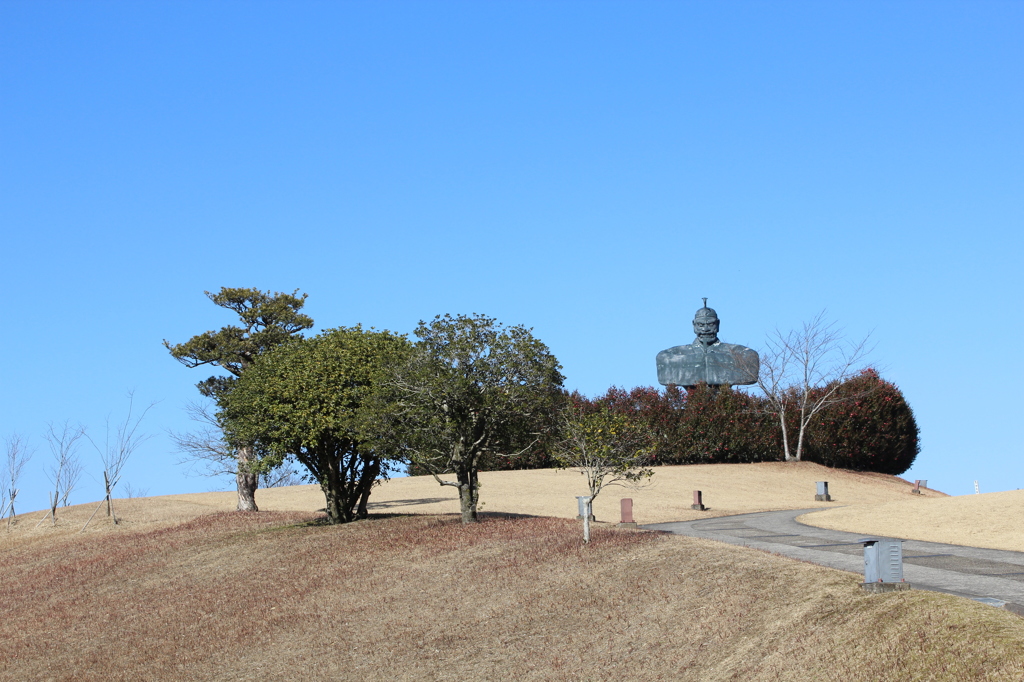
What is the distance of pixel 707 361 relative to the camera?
198 feet

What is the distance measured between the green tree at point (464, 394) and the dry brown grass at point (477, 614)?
2312 mm

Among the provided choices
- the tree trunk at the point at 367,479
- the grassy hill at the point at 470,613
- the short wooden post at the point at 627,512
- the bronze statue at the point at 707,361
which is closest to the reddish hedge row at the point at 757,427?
the bronze statue at the point at 707,361

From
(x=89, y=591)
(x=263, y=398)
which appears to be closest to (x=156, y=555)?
(x=89, y=591)

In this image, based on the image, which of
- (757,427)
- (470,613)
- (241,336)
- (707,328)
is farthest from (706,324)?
(470,613)

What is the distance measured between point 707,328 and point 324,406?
38.0 metres

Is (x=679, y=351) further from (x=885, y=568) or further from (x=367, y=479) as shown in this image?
(x=885, y=568)

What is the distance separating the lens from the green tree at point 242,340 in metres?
38.2

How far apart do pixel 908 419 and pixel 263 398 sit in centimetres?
3960

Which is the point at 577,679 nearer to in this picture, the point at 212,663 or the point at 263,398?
the point at 212,663

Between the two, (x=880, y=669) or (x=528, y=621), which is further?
(x=528, y=621)

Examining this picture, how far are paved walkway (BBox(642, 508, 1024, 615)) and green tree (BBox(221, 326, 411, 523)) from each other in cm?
868

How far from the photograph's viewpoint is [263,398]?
28203 mm

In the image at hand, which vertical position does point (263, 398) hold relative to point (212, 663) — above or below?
above

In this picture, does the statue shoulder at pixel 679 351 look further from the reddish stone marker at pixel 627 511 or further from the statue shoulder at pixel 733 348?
the reddish stone marker at pixel 627 511
